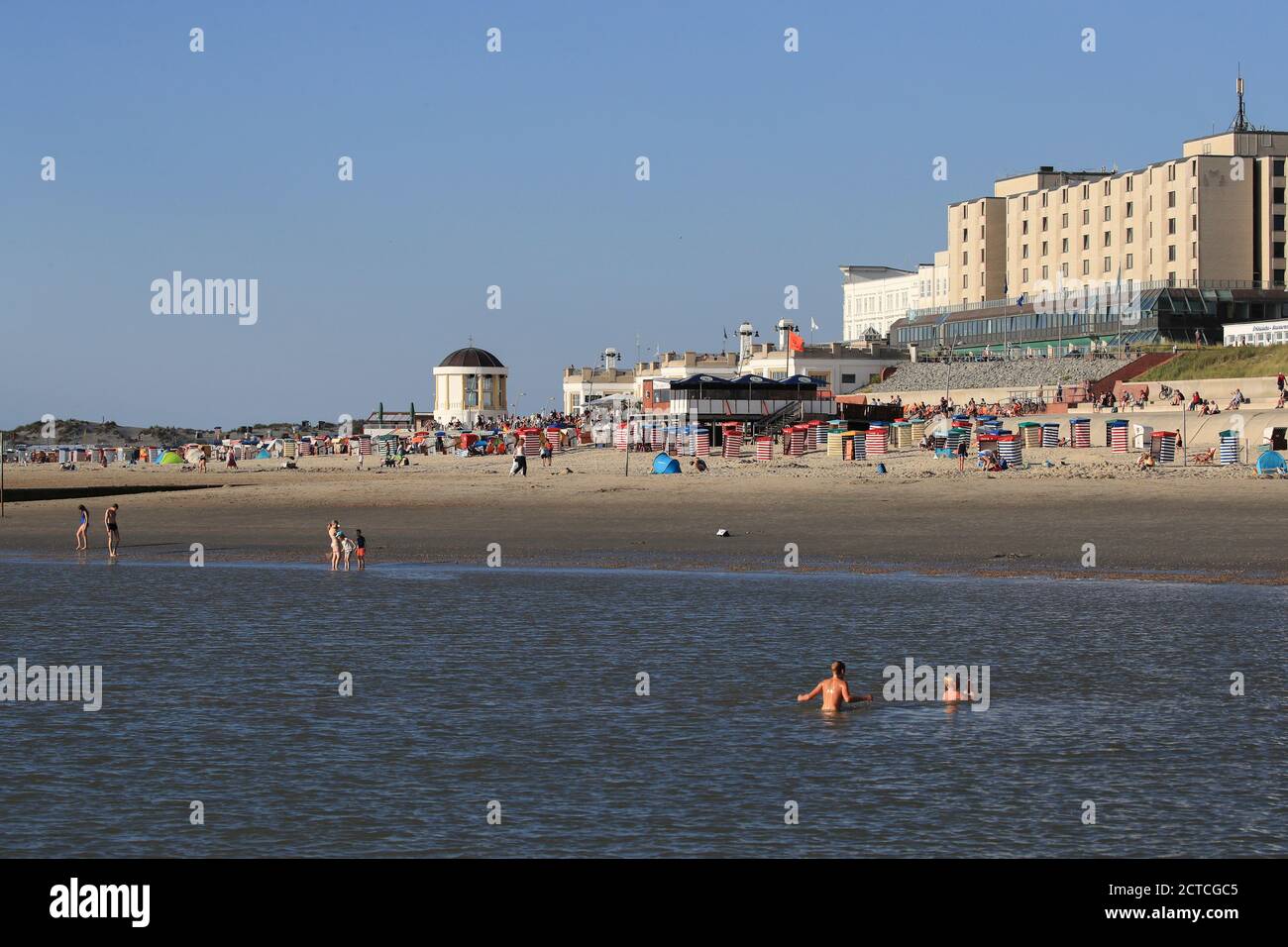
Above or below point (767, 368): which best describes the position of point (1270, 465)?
below

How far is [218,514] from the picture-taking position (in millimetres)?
47562

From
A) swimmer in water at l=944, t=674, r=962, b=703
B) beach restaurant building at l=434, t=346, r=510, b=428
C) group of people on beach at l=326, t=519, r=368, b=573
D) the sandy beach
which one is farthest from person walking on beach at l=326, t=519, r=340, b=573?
beach restaurant building at l=434, t=346, r=510, b=428

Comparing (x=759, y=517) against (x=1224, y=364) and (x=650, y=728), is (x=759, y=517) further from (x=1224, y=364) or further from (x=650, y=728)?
(x=1224, y=364)

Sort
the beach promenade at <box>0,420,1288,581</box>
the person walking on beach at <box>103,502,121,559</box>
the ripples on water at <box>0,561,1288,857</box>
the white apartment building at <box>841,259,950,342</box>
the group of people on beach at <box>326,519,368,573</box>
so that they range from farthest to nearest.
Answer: the white apartment building at <box>841,259,950,342</box>
the person walking on beach at <box>103,502,121,559</box>
the group of people on beach at <box>326,519,368,573</box>
the beach promenade at <box>0,420,1288,581</box>
the ripples on water at <box>0,561,1288,857</box>

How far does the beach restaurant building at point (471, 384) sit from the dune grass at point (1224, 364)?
72394 millimetres

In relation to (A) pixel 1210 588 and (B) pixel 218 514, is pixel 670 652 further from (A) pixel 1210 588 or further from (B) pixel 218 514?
(B) pixel 218 514

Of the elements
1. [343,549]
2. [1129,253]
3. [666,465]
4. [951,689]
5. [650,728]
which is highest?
[1129,253]

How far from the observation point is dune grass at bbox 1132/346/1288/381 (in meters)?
71.9

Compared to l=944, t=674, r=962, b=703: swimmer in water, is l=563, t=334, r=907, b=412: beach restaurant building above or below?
above

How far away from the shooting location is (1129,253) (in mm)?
106250

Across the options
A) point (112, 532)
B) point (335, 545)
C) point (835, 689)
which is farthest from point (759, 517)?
point (835, 689)

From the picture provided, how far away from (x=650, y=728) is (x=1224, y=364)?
66.1m

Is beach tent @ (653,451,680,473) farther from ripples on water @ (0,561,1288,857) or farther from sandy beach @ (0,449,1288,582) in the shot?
ripples on water @ (0,561,1288,857)

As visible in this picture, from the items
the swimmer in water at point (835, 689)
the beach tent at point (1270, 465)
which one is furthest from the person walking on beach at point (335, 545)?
the beach tent at point (1270, 465)
